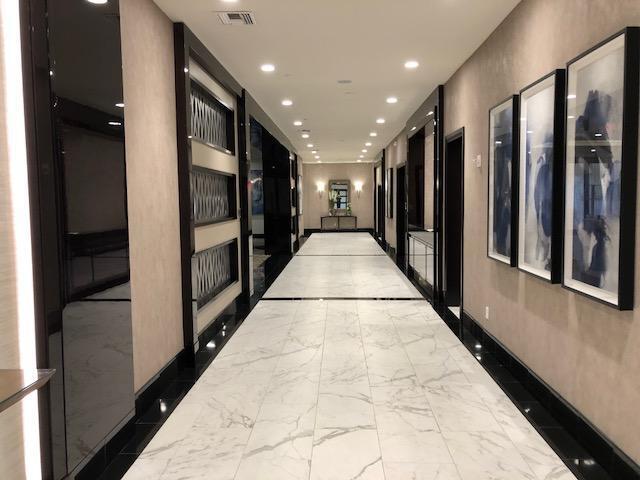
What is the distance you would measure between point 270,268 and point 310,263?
54.6 inches

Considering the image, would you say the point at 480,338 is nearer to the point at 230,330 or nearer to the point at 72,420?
the point at 230,330

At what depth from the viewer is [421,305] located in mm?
7703

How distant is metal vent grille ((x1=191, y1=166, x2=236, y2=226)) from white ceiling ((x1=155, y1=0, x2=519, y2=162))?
1.42m

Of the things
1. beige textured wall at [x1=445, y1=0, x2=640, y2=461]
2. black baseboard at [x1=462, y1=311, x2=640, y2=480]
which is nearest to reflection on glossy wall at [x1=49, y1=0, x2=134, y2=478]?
black baseboard at [x1=462, y1=311, x2=640, y2=480]

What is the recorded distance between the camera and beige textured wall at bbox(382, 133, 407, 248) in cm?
1283

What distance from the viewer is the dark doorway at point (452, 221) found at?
744cm

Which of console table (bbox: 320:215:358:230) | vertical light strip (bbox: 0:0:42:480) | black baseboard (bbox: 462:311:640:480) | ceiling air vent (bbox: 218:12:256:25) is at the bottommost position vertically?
black baseboard (bbox: 462:311:640:480)

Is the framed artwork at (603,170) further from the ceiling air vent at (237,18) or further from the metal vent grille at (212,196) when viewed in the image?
the metal vent grille at (212,196)

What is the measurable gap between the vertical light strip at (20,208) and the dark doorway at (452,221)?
586 centimetres

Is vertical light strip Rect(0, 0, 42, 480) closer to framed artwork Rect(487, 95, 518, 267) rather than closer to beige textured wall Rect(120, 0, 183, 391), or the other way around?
beige textured wall Rect(120, 0, 183, 391)

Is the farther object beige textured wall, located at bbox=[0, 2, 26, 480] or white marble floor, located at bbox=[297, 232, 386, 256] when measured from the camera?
white marble floor, located at bbox=[297, 232, 386, 256]

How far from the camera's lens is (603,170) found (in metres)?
2.93

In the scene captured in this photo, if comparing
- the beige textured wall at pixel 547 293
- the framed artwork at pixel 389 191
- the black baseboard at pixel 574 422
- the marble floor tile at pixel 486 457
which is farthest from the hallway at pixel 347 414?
the framed artwork at pixel 389 191

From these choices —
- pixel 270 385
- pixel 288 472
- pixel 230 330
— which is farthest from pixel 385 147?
pixel 288 472
